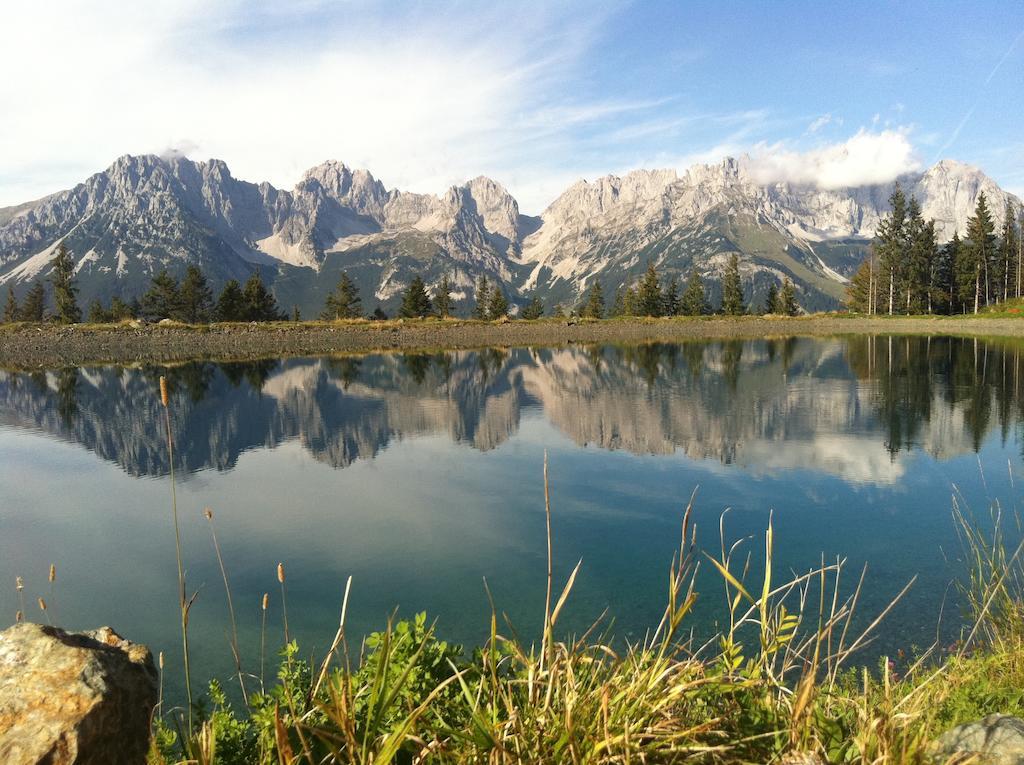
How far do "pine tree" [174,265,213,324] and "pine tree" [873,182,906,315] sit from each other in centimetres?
12826

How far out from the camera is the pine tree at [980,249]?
110 metres

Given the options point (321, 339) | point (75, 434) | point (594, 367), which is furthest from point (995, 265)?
point (75, 434)

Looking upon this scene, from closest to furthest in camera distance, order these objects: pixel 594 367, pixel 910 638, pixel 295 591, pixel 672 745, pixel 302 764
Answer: pixel 672 745
pixel 302 764
pixel 910 638
pixel 295 591
pixel 594 367

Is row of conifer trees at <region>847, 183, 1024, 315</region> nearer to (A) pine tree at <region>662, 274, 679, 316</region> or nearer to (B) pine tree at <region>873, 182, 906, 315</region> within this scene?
(B) pine tree at <region>873, 182, 906, 315</region>

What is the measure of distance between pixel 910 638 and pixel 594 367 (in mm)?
47516

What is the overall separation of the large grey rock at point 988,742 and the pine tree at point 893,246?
130m

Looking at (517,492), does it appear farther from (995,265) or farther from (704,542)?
(995,265)

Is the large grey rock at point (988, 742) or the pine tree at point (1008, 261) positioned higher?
the pine tree at point (1008, 261)

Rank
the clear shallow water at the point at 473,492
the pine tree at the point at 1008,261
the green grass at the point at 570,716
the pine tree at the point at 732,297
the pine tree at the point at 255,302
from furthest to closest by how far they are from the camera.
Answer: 1. the pine tree at the point at 732,297
2. the pine tree at the point at 255,302
3. the pine tree at the point at 1008,261
4. the clear shallow water at the point at 473,492
5. the green grass at the point at 570,716

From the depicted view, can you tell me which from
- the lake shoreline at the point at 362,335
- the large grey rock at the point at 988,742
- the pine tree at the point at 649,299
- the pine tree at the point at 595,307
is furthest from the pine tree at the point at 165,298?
the large grey rock at the point at 988,742

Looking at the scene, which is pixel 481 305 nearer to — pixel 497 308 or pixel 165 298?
pixel 497 308

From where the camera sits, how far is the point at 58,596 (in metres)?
12.3

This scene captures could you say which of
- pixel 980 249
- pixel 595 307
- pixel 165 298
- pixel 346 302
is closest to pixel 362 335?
pixel 346 302

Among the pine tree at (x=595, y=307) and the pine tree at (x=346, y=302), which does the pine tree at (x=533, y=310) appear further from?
the pine tree at (x=346, y=302)
